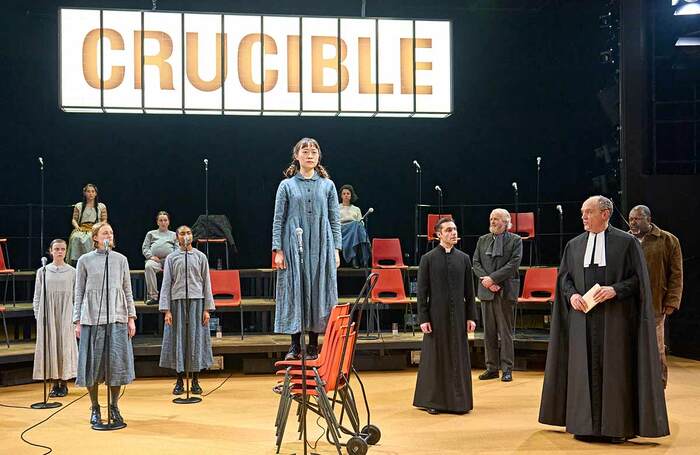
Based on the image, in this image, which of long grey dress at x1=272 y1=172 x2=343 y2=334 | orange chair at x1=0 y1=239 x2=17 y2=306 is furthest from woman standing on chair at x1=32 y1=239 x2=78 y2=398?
long grey dress at x1=272 y1=172 x2=343 y2=334

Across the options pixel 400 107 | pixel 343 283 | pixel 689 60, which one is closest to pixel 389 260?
pixel 343 283

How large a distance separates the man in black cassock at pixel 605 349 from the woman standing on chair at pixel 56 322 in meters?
4.76

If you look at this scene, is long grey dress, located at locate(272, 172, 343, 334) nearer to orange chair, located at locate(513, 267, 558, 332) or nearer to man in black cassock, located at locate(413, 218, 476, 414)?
man in black cassock, located at locate(413, 218, 476, 414)

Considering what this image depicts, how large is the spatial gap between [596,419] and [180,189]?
8.55m

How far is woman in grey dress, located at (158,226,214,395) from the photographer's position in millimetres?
7734

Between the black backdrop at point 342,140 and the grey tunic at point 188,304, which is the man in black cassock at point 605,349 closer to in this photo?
the grey tunic at point 188,304

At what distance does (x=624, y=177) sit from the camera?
33.6 feet

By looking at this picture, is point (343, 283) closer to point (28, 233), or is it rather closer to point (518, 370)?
point (518, 370)

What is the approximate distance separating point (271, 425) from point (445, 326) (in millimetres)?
1658

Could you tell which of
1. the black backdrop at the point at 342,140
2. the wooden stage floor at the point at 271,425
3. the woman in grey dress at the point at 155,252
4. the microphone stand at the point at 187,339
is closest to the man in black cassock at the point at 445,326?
the wooden stage floor at the point at 271,425

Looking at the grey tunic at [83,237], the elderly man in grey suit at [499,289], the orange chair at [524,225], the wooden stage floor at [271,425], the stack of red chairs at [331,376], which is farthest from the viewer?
the orange chair at [524,225]

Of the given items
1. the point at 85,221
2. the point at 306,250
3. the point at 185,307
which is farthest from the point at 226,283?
the point at 306,250

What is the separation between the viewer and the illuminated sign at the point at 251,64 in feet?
33.9

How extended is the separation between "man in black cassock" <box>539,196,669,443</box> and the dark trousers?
2793mm
